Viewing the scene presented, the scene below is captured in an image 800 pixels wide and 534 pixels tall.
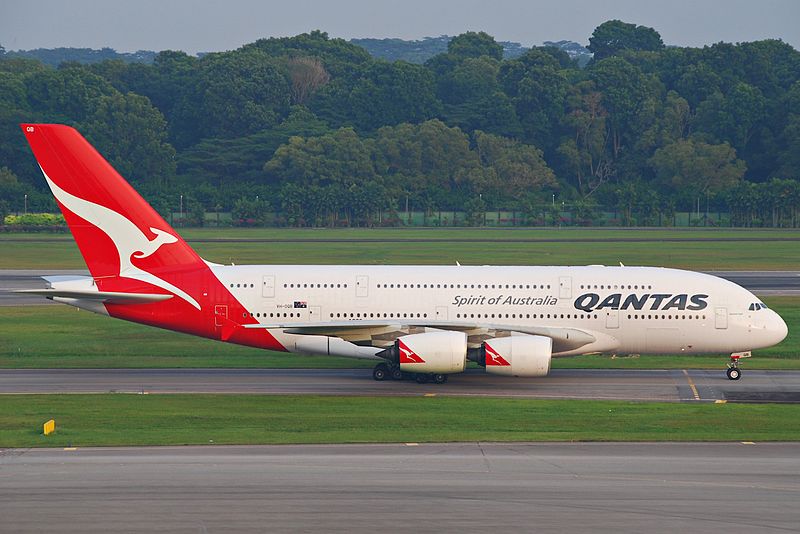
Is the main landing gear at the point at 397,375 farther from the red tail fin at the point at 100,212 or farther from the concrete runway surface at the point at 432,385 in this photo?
the red tail fin at the point at 100,212

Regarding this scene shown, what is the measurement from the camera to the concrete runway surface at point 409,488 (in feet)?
71.2

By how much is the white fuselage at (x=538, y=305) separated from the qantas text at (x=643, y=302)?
0.04 meters

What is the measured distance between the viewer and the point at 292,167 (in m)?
153

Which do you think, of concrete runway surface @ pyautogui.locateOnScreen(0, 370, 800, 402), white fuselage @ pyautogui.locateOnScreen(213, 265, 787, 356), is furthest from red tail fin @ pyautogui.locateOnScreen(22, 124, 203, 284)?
concrete runway surface @ pyautogui.locateOnScreen(0, 370, 800, 402)

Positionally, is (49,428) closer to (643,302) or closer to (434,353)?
(434,353)

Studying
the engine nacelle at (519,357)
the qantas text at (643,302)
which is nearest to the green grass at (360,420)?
the engine nacelle at (519,357)

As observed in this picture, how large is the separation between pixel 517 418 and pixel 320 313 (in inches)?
400

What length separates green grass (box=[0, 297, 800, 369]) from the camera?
142ft

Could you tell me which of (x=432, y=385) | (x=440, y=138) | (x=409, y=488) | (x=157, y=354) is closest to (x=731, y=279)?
(x=432, y=385)

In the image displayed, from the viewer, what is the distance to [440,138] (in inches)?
6309

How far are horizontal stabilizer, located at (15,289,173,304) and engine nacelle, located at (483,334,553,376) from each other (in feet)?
38.4

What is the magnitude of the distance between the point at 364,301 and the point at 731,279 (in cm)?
4154

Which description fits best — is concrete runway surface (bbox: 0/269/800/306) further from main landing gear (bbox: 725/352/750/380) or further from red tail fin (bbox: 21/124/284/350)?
main landing gear (bbox: 725/352/750/380)

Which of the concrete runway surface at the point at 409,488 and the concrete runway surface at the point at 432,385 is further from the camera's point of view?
the concrete runway surface at the point at 432,385
